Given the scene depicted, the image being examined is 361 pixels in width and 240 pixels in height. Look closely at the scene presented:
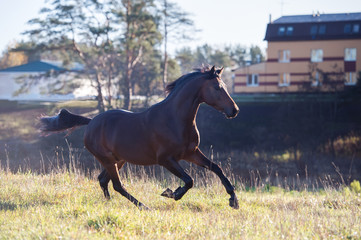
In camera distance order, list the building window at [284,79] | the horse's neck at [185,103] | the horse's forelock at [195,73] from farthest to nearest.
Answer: the building window at [284,79], the horse's forelock at [195,73], the horse's neck at [185,103]

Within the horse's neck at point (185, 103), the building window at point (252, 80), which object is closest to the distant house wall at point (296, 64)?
the building window at point (252, 80)

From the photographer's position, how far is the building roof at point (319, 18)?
4706 cm

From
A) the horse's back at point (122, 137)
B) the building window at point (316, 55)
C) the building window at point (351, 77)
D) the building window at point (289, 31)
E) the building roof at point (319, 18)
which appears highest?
the building roof at point (319, 18)

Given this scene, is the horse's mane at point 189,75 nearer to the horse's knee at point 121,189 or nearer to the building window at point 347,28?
the horse's knee at point 121,189

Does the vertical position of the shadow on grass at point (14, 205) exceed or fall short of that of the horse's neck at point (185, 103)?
it falls short

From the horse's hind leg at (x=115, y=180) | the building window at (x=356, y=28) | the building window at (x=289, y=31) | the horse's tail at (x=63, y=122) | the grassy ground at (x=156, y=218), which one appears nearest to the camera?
the grassy ground at (x=156, y=218)

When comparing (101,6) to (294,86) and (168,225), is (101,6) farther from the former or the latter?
(168,225)

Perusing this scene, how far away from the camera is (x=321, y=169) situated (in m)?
28.2

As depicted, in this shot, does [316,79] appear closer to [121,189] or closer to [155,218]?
[121,189]

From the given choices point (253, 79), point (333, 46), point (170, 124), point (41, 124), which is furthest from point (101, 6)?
point (170, 124)

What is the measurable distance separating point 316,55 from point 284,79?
12.6ft

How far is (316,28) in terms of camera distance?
1832 inches

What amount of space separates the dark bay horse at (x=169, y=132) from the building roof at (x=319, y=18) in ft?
137

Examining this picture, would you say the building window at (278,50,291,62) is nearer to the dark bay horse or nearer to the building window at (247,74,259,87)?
the building window at (247,74,259,87)
